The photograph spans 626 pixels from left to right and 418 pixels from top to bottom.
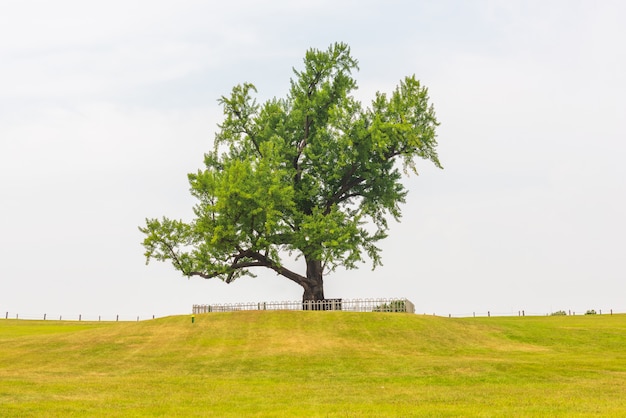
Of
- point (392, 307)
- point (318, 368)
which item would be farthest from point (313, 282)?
point (318, 368)

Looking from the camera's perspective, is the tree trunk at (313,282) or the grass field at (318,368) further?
the tree trunk at (313,282)

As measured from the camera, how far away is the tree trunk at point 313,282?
52.2 m

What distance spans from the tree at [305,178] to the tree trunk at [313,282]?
0.27 feet

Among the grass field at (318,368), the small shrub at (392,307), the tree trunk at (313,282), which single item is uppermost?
the tree trunk at (313,282)

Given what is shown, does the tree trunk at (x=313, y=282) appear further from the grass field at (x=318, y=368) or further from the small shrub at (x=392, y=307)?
the grass field at (x=318, y=368)

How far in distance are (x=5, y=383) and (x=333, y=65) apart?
36425 millimetres

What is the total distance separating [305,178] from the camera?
5303 centimetres

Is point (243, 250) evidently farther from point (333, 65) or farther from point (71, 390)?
point (71, 390)

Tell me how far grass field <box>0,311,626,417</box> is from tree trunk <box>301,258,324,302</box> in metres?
7.50

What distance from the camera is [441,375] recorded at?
27.7 metres

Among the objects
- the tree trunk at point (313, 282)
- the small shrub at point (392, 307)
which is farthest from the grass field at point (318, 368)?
the tree trunk at point (313, 282)

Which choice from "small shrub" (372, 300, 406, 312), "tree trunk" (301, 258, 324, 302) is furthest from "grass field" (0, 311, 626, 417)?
"tree trunk" (301, 258, 324, 302)

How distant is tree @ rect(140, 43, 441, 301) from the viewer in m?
47.9

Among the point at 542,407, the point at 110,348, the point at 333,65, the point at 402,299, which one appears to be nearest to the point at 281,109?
the point at 333,65
